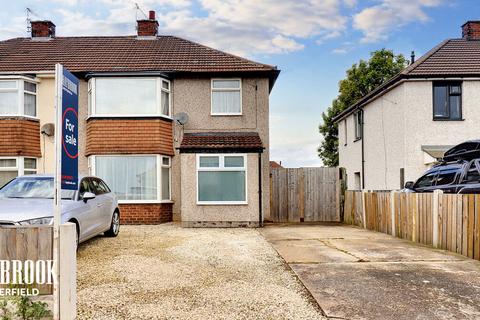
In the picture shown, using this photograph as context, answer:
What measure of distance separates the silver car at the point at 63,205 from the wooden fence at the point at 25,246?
104 inches

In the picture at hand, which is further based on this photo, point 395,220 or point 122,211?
point 122,211

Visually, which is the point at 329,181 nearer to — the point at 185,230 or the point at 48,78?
the point at 185,230

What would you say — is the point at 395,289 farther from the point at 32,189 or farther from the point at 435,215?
the point at 32,189

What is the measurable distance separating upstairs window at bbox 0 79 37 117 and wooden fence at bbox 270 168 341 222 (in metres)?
9.38

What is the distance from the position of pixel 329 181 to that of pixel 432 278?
9794mm

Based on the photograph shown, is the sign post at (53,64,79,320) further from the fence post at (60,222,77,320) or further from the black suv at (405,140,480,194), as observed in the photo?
the black suv at (405,140,480,194)

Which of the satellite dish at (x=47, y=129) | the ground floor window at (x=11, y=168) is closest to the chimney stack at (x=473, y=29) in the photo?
the satellite dish at (x=47, y=129)

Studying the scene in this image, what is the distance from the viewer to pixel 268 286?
5.80m

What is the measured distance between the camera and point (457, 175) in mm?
10508

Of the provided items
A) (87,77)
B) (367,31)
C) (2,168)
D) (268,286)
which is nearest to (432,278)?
(268,286)

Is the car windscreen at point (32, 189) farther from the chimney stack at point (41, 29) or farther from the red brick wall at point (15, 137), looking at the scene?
the chimney stack at point (41, 29)

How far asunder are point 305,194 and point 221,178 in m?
3.67

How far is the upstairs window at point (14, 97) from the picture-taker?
1577 cm

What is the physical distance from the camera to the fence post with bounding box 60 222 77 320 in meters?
4.46
